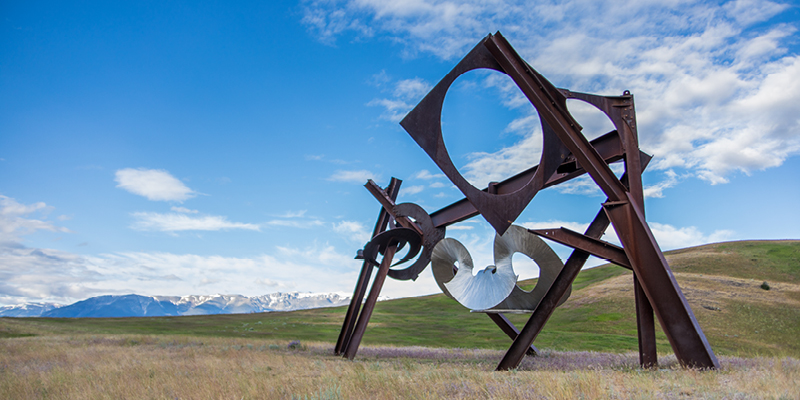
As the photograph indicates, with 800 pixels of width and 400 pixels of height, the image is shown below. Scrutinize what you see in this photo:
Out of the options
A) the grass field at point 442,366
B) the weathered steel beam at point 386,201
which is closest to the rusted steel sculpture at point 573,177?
the grass field at point 442,366

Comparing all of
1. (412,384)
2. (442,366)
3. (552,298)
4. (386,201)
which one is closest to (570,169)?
(552,298)

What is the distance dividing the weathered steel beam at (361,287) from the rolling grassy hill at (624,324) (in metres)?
11.3

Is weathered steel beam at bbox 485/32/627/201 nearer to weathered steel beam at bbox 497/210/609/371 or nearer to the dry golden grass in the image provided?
weathered steel beam at bbox 497/210/609/371

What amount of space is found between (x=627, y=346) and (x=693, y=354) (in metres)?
19.2

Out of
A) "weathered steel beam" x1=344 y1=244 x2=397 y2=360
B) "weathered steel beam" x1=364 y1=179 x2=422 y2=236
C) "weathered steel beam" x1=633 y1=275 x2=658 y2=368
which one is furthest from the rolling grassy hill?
"weathered steel beam" x1=633 y1=275 x2=658 y2=368

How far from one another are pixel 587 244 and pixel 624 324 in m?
33.7

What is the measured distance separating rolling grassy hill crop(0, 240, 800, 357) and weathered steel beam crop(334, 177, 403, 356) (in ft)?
37.1

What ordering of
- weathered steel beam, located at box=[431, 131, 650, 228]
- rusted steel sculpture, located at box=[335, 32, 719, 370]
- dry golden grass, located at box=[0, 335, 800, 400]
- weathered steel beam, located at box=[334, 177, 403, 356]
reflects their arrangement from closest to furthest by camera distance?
1. dry golden grass, located at box=[0, 335, 800, 400]
2. rusted steel sculpture, located at box=[335, 32, 719, 370]
3. weathered steel beam, located at box=[431, 131, 650, 228]
4. weathered steel beam, located at box=[334, 177, 403, 356]

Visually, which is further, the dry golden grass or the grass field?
Result: the grass field

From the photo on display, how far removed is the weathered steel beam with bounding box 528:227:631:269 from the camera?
8305mm

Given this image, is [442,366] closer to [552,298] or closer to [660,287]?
[552,298]

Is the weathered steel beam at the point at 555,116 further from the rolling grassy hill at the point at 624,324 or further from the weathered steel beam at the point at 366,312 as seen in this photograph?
the rolling grassy hill at the point at 624,324

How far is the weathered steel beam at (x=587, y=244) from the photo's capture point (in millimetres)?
8305

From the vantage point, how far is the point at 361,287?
1599cm
